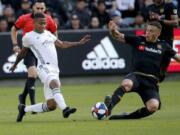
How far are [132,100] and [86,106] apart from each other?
71.8 inches

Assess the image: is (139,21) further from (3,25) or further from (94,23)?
(3,25)

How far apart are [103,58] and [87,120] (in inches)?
359

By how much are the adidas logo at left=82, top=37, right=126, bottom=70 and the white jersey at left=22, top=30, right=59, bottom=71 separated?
9035mm

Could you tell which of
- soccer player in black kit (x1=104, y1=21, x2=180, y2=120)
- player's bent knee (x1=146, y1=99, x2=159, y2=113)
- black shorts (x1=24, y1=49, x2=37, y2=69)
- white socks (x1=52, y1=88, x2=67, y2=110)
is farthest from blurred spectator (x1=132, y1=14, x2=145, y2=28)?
white socks (x1=52, y1=88, x2=67, y2=110)

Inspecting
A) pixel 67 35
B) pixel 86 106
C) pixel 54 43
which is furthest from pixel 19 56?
pixel 67 35

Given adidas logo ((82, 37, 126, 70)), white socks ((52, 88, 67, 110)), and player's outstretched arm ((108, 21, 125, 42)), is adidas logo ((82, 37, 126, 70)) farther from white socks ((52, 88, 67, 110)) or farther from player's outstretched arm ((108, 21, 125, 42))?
white socks ((52, 88, 67, 110))

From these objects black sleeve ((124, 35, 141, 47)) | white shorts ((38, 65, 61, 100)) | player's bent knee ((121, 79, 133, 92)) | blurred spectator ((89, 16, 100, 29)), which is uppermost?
black sleeve ((124, 35, 141, 47))

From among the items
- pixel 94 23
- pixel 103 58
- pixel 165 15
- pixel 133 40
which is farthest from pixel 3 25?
pixel 133 40

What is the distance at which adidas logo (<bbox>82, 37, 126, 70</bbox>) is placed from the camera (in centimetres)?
2428

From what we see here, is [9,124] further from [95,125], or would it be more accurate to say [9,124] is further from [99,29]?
[99,29]

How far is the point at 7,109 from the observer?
59.2 feet

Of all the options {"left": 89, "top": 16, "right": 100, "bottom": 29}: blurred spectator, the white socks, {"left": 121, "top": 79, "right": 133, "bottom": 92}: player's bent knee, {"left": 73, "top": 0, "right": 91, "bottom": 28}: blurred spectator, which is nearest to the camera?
the white socks

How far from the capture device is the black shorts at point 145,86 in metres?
15.3

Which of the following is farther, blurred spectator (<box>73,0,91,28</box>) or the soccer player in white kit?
blurred spectator (<box>73,0,91,28</box>)
